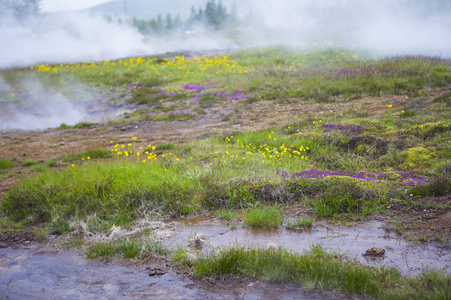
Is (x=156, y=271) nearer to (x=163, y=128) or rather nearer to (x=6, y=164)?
(x=6, y=164)

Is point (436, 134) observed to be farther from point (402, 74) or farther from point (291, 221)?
point (402, 74)

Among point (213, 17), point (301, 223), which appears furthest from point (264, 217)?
point (213, 17)

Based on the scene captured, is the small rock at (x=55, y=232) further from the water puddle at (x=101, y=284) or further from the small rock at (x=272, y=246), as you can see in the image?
the small rock at (x=272, y=246)

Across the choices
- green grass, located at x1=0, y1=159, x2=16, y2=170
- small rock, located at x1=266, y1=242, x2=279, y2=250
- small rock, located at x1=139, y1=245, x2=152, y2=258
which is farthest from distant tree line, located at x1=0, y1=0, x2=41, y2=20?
small rock, located at x1=266, y1=242, x2=279, y2=250

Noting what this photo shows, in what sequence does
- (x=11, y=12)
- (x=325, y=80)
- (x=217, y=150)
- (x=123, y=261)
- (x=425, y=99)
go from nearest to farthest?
(x=123, y=261)
(x=217, y=150)
(x=425, y=99)
(x=325, y=80)
(x=11, y=12)

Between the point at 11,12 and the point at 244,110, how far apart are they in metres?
25.4

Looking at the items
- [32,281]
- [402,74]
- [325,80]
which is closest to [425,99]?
[402,74]

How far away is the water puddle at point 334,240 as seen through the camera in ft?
12.6

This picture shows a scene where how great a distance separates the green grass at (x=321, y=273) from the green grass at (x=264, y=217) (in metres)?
0.71

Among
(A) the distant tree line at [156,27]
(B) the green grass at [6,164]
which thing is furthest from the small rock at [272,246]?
(A) the distant tree line at [156,27]

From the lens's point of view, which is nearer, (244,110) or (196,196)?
(196,196)

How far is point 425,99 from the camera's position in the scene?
9.71 meters

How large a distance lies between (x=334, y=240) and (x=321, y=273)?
98cm

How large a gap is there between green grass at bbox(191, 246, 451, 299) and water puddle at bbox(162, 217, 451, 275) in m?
0.25
